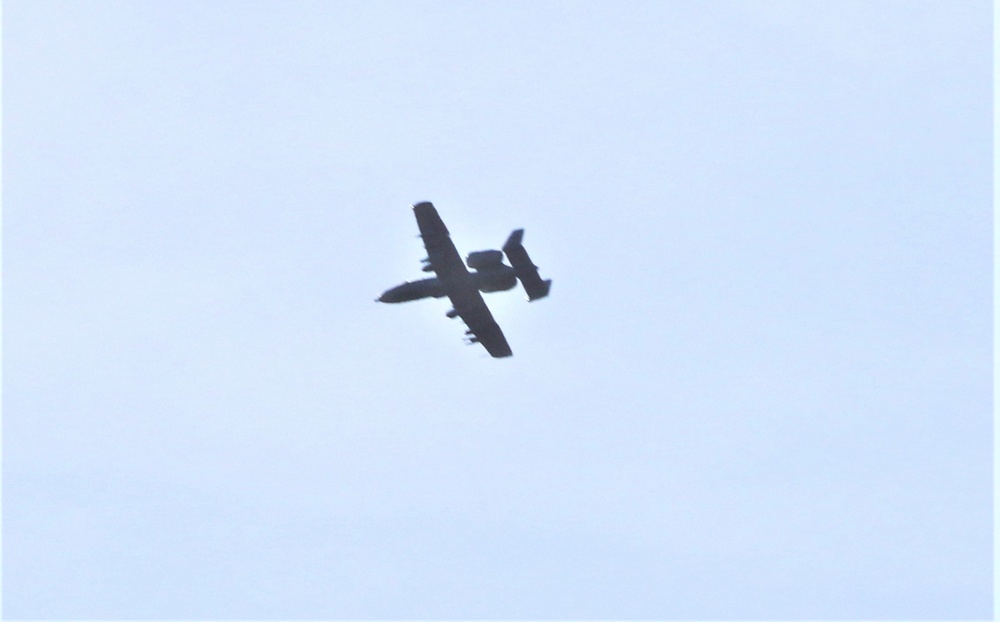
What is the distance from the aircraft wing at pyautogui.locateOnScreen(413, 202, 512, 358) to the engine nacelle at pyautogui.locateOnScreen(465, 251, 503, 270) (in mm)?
759

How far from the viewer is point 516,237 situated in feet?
451

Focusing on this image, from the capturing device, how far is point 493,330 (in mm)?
142500

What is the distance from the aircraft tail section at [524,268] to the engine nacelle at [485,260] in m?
0.57

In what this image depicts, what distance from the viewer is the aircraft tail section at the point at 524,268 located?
13700 cm

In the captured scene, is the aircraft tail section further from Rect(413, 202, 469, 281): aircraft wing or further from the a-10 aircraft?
Rect(413, 202, 469, 281): aircraft wing

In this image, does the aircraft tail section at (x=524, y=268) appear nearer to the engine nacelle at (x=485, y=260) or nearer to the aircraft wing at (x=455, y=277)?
the engine nacelle at (x=485, y=260)

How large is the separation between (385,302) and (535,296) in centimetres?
943

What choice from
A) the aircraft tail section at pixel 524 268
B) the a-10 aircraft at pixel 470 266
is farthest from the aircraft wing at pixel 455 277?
the aircraft tail section at pixel 524 268

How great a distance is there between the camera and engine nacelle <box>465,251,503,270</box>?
137m

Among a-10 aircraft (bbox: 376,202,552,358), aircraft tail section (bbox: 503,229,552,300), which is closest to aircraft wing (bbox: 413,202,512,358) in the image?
a-10 aircraft (bbox: 376,202,552,358)

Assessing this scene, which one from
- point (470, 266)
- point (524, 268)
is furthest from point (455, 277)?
point (524, 268)

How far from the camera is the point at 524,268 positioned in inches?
5394

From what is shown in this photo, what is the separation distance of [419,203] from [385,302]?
7014 millimetres

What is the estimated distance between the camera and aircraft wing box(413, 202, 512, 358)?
449ft
